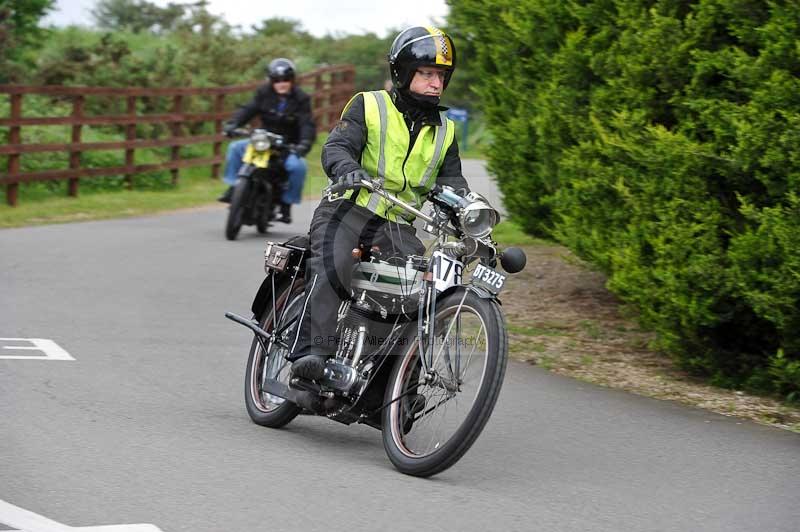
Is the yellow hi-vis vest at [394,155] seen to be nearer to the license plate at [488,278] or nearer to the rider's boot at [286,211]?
the license plate at [488,278]

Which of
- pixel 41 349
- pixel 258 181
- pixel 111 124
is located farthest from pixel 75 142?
pixel 41 349

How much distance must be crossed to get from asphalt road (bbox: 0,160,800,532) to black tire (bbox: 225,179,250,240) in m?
5.20

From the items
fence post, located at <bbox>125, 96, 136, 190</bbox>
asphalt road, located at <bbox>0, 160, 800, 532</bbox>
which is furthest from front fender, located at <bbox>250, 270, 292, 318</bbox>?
fence post, located at <bbox>125, 96, 136, 190</bbox>

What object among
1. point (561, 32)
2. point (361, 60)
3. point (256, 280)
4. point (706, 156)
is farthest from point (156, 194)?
point (361, 60)

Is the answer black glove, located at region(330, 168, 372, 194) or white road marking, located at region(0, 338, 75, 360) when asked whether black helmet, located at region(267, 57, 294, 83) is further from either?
black glove, located at region(330, 168, 372, 194)

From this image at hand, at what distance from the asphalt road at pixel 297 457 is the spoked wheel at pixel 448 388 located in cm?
15

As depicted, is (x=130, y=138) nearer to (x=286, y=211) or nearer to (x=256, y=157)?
(x=286, y=211)

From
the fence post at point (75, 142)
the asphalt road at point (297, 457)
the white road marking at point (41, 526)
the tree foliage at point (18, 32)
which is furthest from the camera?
the tree foliage at point (18, 32)

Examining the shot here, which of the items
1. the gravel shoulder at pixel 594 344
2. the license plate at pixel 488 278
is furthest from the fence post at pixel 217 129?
the license plate at pixel 488 278

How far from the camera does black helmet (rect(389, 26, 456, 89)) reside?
254 inches

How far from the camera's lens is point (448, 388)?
6121 mm

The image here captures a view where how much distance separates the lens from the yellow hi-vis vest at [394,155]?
659cm

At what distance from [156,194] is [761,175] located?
15.2 meters

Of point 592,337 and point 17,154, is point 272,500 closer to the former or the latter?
point 592,337
